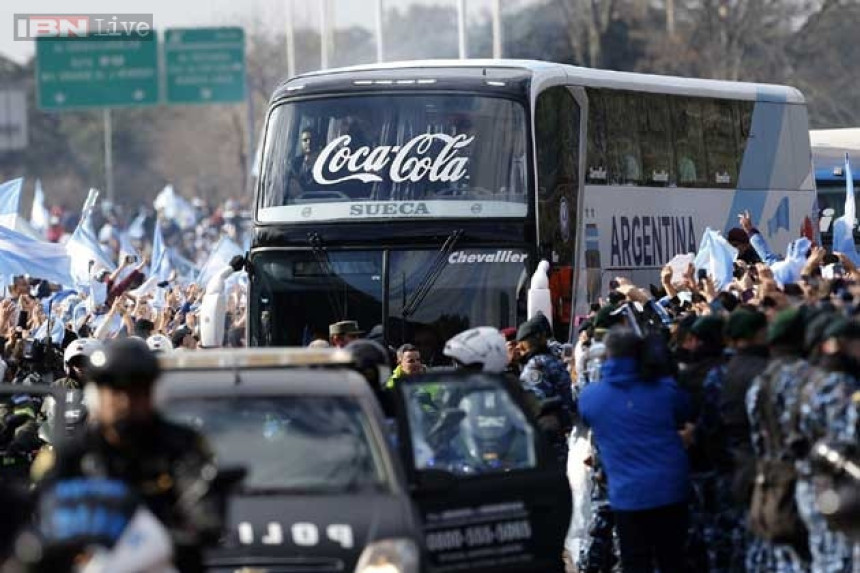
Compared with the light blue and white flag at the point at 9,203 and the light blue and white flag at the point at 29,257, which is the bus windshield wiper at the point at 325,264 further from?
the light blue and white flag at the point at 9,203

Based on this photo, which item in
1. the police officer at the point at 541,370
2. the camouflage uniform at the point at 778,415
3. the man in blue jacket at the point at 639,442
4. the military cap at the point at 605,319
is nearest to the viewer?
the camouflage uniform at the point at 778,415

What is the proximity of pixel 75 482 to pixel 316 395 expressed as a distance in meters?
2.69

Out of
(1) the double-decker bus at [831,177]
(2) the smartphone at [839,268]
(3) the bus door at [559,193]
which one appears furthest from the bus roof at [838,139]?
(2) the smartphone at [839,268]

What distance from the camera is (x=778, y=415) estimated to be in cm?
1112

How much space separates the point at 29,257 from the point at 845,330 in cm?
1722

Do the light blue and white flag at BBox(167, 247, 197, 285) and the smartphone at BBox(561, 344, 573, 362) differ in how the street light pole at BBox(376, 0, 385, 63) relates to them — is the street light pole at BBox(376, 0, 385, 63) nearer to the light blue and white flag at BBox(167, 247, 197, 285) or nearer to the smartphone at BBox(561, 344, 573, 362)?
the light blue and white flag at BBox(167, 247, 197, 285)

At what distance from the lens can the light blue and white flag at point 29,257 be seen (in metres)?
26.7

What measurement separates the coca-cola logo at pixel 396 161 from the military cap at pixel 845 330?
434 inches

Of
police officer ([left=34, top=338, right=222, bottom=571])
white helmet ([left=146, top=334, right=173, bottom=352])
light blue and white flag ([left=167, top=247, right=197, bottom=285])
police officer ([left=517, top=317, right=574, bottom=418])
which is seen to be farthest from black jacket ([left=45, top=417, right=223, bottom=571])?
light blue and white flag ([left=167, top=247, right=197, bottom=285])

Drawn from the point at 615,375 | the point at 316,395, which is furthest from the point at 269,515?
the point at 615,375

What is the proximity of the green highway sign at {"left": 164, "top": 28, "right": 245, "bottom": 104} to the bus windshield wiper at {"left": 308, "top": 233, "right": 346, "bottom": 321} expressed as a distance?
4313 cm

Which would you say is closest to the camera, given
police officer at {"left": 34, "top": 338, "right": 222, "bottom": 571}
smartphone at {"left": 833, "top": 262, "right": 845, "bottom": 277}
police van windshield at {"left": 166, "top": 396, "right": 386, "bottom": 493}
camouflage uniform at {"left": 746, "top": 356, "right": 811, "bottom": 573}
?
police officer at {"left": 34, "top": 338, "right": 222, "bottom": 571}

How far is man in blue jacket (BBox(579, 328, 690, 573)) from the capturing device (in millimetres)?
12359

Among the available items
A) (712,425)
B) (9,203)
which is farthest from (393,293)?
(712,425)
